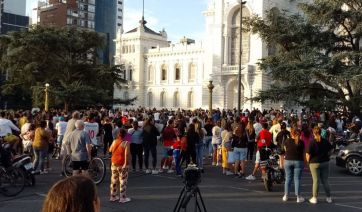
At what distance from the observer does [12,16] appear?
96.6 meters

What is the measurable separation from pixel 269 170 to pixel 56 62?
3532 cm

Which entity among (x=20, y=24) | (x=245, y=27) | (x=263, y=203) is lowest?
(x=263, y=203)

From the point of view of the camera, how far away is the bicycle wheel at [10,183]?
412 inches

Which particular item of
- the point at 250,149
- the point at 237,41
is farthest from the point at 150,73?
the point at 250,149

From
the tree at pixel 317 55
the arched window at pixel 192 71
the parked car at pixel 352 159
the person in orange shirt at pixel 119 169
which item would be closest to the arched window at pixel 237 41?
the arched window at pixel 192 71

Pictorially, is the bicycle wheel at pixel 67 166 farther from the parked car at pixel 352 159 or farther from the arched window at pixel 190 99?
the arched window at pixel 190 99

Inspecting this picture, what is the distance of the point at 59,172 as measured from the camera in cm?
1413

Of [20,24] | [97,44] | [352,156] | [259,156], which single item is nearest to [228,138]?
[259,156]

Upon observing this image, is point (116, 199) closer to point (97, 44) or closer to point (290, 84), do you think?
point (290, 84)

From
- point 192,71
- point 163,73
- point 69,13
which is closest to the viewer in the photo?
point 192,71

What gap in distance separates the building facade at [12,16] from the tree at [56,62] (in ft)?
161

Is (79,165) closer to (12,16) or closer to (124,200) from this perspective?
(124,200)

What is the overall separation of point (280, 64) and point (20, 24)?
8498 cm

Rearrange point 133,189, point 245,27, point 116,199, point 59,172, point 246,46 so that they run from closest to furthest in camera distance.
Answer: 1. point 116,199
2. point 133,189
3. point 59,172
4. point 245,27
5. point 246,46
